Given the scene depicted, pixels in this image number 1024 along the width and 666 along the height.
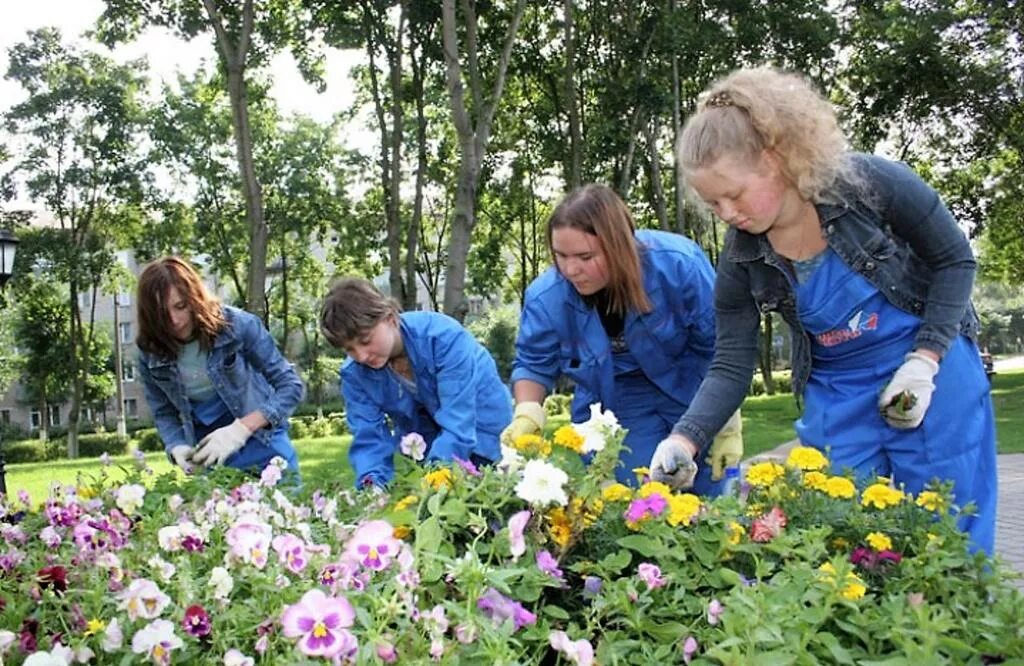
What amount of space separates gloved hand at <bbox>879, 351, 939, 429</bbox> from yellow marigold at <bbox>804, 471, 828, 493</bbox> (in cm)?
28

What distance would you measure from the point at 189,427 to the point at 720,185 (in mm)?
2673

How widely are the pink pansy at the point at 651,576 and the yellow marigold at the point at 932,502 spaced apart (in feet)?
2.03

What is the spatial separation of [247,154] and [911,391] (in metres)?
9.49

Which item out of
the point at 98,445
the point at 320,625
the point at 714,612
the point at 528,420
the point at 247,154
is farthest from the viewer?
the point at 98,445

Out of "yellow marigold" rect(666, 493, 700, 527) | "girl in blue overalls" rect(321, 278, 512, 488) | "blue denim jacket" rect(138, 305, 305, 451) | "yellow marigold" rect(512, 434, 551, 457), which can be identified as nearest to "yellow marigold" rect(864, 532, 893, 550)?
"yellow marigold" rect(666, 493, 700, 527)

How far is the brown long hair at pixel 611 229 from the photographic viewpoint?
9.59ft

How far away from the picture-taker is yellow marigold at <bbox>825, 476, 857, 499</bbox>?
1.94m

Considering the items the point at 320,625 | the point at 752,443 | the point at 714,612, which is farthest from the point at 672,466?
the point at 752,443

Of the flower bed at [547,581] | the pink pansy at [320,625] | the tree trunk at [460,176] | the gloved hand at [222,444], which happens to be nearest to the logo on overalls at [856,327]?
the flower bed at [547,581]

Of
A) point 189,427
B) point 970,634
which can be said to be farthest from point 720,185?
point 189,427

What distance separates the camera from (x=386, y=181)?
1673cm

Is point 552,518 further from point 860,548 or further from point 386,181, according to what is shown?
point 386,181

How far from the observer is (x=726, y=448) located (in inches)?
122

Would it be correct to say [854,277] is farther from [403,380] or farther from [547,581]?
[403,380]
